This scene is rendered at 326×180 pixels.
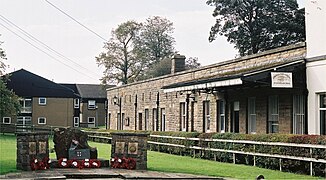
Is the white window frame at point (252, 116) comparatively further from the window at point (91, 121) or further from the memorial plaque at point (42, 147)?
the window at point (91, 121)

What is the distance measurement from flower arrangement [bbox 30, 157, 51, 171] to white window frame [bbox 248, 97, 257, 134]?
34.5 feet

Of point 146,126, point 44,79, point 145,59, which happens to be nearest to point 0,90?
point 146,126

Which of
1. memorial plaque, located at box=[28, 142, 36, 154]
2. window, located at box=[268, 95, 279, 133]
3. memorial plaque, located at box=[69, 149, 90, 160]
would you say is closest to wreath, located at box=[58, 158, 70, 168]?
memorial plaque, located at box=[69, 149, 90, 160]

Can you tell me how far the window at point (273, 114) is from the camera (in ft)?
80.0

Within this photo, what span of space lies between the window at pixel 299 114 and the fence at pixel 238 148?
195 centimetres

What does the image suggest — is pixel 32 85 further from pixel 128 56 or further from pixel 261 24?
pixel 261 24

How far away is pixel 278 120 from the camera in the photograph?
24031 millimetres

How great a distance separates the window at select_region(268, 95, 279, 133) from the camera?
2438cm

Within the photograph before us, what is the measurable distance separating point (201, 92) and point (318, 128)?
31.9ft

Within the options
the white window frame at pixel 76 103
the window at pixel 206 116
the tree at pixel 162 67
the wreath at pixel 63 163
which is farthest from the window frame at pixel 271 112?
the white window frame at pixel 76 103

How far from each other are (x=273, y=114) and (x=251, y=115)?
2152 mm

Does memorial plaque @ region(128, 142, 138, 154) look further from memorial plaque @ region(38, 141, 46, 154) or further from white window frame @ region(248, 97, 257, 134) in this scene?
white window frame @ region(248, 97, 257, 134)

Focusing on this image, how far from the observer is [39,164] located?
1870 centimetres

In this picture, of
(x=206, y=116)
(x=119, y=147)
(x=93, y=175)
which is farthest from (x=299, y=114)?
(x=206, y=116)
